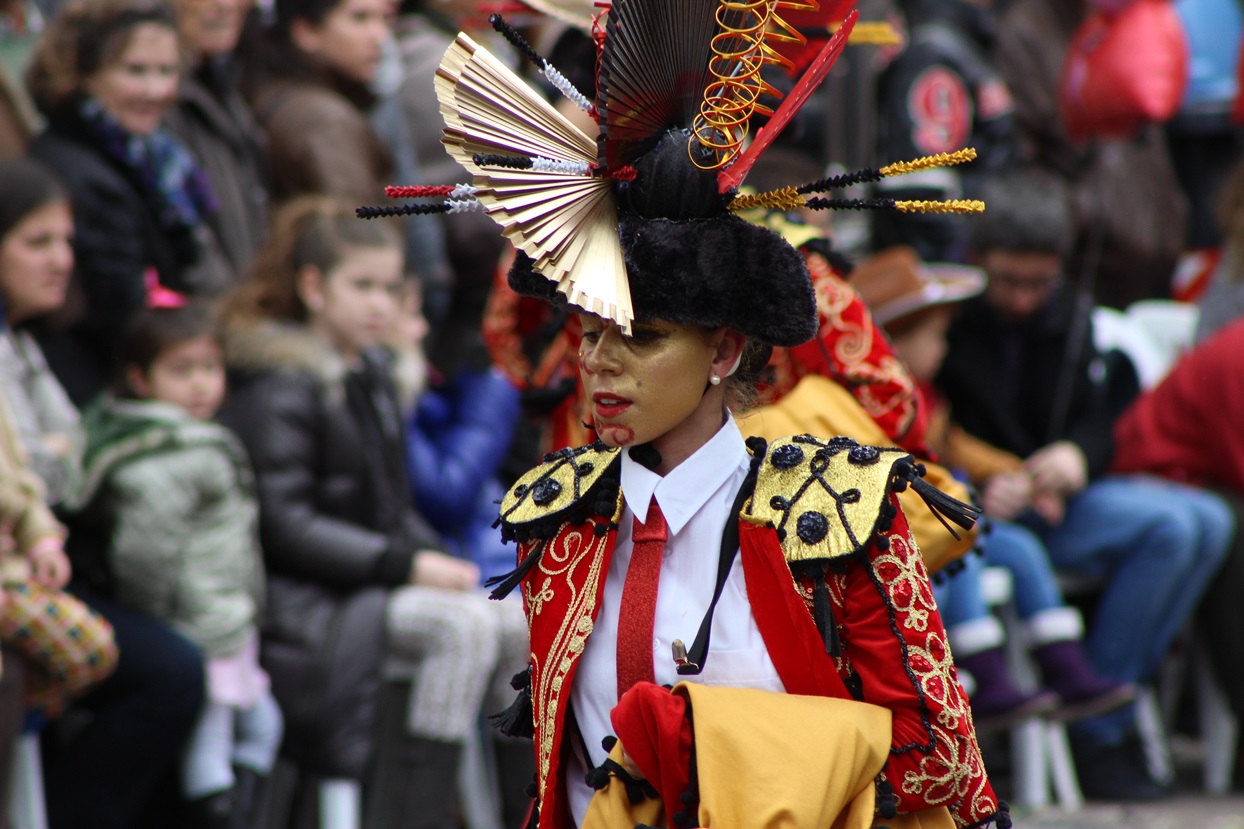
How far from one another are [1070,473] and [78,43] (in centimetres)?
386

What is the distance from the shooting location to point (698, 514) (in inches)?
103

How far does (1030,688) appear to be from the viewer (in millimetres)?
6484

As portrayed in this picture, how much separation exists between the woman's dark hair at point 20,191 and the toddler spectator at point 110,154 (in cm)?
40

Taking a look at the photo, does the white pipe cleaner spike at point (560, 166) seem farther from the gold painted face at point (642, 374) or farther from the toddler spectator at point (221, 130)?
the toddler spectator at point (221, 130)

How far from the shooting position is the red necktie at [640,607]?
255 cm

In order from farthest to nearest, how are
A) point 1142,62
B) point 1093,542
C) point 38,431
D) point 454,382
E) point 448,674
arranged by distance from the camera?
point 1142,62
point 1093,542
point 454,382
point 448,674
point 38,431

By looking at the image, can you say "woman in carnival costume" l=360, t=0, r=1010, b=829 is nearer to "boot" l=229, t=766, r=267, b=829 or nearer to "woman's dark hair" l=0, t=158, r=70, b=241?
"boot" l=229, t=766, r=267, b=829

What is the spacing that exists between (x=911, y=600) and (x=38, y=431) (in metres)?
3.16

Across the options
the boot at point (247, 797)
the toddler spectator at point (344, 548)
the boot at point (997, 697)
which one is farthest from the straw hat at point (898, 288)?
the boot at point (247, 797)

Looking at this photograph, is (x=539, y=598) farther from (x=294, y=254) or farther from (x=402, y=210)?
(x=294, y=254)

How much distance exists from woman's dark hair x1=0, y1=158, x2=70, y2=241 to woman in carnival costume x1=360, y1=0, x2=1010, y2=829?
2781 millimetres

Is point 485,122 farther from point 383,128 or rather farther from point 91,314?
point 383,128

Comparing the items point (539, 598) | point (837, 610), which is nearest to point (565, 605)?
point (539, 598)

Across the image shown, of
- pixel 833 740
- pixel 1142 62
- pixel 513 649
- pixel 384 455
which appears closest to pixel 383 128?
pixel 384 455
